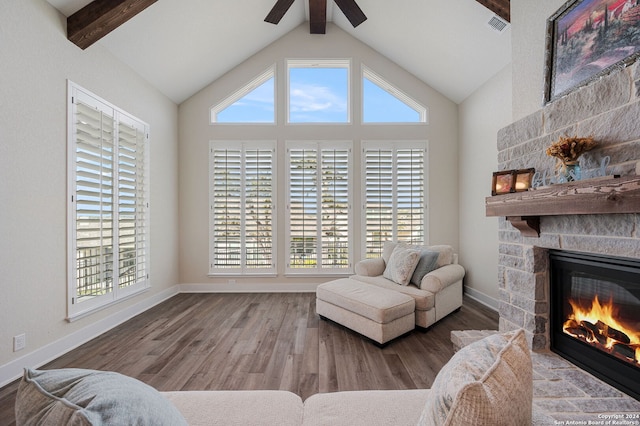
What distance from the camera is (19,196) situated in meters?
2.17

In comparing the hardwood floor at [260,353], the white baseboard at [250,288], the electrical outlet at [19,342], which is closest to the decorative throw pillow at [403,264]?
the hardwood floor at [260,353]

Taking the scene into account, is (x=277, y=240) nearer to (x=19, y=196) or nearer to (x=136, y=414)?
(x=19, y=196)

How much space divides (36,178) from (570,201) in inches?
149

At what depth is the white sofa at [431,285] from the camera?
9.48ft

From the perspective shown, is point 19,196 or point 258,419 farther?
point 19,196

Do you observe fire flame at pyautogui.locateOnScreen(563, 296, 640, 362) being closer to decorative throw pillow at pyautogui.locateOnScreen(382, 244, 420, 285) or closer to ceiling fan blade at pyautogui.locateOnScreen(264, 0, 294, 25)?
decorative throw pillow at pyautogui.locateOnScreen(382, 244, 420, 285)

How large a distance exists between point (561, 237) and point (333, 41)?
415 centimetres

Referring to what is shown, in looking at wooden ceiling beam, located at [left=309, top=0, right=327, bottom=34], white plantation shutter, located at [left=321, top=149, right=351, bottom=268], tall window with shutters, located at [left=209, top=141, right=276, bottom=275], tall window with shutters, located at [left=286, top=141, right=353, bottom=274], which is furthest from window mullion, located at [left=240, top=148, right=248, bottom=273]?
wooden ceiling beam, located at [left=309, top=0, right=327, bottom=34]

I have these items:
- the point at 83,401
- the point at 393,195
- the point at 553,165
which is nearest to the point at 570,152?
the point at 553,165

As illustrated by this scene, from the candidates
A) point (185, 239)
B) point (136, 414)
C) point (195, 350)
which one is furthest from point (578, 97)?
point (185, 239)

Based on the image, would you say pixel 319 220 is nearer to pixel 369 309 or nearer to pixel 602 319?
pixel 369 309

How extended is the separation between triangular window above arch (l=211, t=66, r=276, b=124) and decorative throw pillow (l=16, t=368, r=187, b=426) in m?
4.25

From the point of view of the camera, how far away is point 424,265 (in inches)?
126

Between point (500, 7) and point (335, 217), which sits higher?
point (500, 7)
